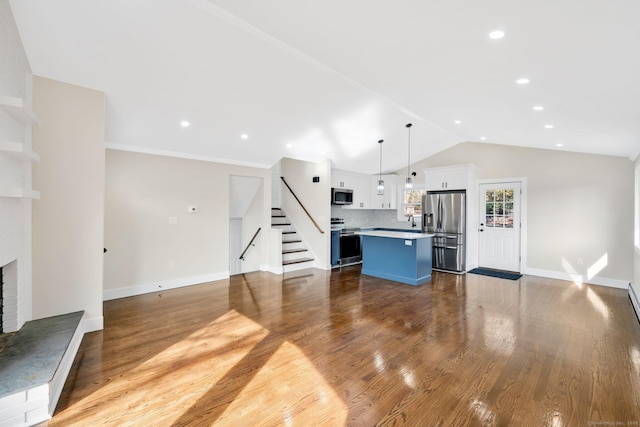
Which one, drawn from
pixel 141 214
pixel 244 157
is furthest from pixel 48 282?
pixel 244 157

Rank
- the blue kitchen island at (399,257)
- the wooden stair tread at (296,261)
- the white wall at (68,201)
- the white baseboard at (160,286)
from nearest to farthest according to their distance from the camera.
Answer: the white wall at (68,201), the white baseboard at (160,286), the blue kitchen island at (399,257), the wooden stair tread at (296,261)

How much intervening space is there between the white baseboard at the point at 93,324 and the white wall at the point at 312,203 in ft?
13.6

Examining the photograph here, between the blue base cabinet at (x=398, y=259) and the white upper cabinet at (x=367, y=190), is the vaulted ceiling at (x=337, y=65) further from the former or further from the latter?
the white upper cabinet at (x=367, y=190)

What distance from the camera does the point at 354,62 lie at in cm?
296

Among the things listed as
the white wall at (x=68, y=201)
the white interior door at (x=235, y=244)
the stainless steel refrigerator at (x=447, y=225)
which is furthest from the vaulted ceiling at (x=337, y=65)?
the white interior door at (x=235, y=244)

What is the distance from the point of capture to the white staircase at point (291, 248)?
6395 mm

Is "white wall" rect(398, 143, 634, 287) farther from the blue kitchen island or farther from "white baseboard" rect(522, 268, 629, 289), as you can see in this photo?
the blue kitchen island

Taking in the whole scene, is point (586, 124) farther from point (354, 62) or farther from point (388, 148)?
point (388, 148)

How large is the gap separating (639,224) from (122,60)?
7.19 meters

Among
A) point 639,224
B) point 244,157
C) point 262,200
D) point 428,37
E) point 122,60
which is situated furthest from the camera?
point 262,200

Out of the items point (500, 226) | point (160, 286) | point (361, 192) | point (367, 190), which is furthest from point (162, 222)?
point (500, 226)

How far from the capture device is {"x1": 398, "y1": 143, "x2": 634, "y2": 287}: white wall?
5.04 metres

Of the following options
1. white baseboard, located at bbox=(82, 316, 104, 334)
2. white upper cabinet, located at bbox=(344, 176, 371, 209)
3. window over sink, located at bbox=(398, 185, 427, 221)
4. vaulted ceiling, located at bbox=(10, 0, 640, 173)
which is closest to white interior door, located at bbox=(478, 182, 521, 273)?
window over sink, located at bbox=(398, 185, 427, 221)

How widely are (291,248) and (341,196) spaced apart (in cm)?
171
